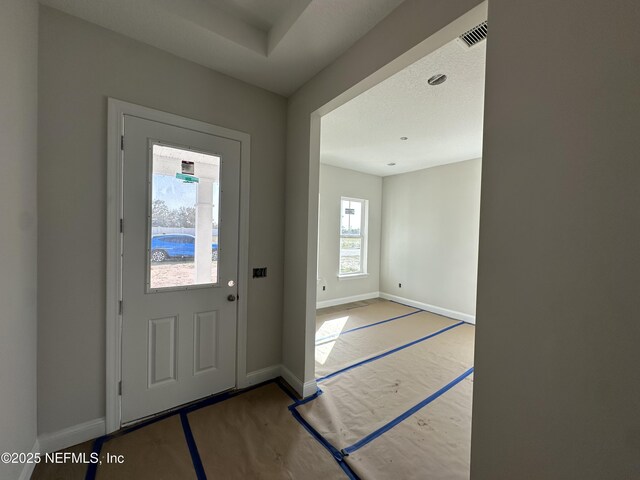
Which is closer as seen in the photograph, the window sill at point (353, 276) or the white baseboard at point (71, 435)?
the white baseboard at point (71, 435)

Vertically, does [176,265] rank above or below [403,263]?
above

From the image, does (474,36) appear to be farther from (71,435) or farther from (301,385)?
(71,435)

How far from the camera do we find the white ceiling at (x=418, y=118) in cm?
202

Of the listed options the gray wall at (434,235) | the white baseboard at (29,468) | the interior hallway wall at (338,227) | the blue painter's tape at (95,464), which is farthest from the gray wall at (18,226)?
the gray wall at (434,235)

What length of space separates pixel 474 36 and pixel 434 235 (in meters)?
3.53

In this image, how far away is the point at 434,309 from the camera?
4.73 metres

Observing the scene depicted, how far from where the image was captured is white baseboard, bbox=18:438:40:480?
134cm

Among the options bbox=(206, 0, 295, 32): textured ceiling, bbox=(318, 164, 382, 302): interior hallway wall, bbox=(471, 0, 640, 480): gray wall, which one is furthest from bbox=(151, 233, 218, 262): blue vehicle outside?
bbox=(318, 164, 382, 302): interior hallway wall

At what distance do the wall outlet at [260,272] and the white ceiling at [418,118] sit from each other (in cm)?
187

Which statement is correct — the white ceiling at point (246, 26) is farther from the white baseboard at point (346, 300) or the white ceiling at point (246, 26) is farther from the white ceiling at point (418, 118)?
the white baseboard at point (346, 300)

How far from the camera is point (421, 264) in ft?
16.3

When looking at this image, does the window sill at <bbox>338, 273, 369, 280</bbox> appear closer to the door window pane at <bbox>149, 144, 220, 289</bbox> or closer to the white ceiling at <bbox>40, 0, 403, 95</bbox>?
the door window pane at <bbox>149, 144, 220, 289</bbox>

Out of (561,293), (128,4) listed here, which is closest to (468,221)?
(561,293)

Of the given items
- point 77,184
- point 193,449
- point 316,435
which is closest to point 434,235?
point 316,435
